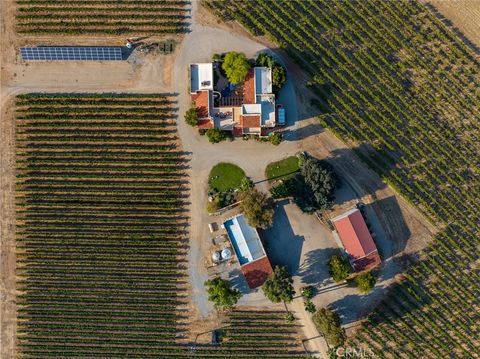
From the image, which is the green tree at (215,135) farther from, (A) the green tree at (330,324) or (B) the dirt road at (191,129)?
(A) the green tree at (330,324)

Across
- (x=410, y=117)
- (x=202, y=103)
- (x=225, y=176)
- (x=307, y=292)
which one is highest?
(x=202, y=103)

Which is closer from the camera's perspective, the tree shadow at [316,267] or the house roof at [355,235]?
the house roof at [355,235]

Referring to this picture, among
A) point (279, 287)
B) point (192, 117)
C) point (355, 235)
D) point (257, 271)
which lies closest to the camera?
point (279, 287)

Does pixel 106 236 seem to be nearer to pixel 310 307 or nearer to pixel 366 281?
pixel 310 307

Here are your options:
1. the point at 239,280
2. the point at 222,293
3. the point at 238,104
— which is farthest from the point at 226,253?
the point at 238,104

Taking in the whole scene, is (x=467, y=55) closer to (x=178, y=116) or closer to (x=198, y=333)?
(x=178, y=116)

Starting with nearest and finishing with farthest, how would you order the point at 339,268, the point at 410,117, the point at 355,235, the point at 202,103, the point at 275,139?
1. the point at 339,268
2. the point at 202,103
3. the point at 355,235
4. the point at 275,139
5. the point at 410,117

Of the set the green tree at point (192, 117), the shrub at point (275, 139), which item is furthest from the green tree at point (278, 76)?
the green tree at point (192, 117)

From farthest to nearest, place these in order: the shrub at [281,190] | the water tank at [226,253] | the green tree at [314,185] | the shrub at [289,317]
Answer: the shrub at [289,317] → the water tank at [226,253] → the shrub at [281,190] → the green tree at [314,185]
